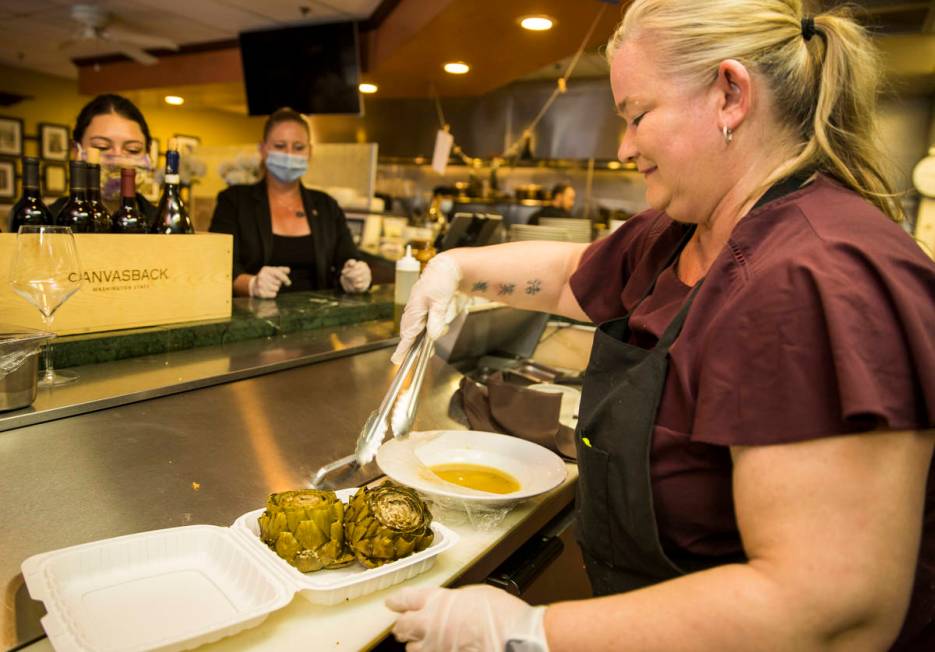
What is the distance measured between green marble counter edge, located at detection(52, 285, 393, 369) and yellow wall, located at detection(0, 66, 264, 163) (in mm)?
8000

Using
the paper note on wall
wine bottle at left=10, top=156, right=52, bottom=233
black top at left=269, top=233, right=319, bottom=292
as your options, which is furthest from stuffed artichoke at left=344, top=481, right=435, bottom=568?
the paper note on wall

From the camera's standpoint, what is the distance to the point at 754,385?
0.74m

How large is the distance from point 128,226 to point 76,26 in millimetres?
5657

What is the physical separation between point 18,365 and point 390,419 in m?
0.68

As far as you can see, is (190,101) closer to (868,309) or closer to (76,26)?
(76,26)

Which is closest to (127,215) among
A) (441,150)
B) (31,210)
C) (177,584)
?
(31,210)

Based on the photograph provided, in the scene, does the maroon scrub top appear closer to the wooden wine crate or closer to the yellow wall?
the wooden wine crate

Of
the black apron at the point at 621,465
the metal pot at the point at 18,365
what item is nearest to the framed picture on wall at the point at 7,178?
the metal pot at the point at 18,365

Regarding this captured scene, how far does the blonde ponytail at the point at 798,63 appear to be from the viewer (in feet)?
3.04

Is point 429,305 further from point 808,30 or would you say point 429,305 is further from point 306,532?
point 808,30

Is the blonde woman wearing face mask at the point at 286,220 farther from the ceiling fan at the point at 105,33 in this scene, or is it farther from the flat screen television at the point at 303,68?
the ceiling fan at the point at 105,33

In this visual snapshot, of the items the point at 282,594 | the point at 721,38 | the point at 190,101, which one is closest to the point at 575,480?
the point at 282,594

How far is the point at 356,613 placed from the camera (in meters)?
0.88

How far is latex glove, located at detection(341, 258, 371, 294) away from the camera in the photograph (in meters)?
2.52
